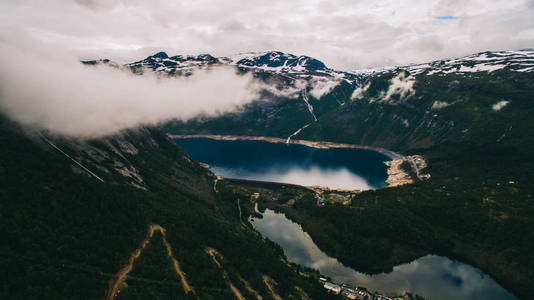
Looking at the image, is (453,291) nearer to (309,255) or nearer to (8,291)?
(309,255)

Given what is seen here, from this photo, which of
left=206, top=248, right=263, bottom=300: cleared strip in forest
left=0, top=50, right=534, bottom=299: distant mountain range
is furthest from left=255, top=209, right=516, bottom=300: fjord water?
left=206, top=248, right=263, bottom=300: cleared strip in forest

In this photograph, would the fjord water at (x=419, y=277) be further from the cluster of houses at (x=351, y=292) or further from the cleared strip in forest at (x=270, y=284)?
the cleared strip in forest at (x=270, y=284)

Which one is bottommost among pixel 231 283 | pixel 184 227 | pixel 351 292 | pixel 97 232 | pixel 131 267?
pixel 351 292

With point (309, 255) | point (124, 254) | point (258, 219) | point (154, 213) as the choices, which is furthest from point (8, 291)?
point (258, 219)

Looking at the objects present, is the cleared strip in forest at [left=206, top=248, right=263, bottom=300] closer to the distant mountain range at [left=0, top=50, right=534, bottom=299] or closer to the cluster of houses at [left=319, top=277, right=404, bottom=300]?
the distant mountain range at [left=0, top=50, right=534, bottom=299]

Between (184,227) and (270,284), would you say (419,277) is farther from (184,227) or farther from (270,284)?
(184,227)

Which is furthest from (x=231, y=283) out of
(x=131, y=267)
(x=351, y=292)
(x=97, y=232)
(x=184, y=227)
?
(x=97, y=232)
